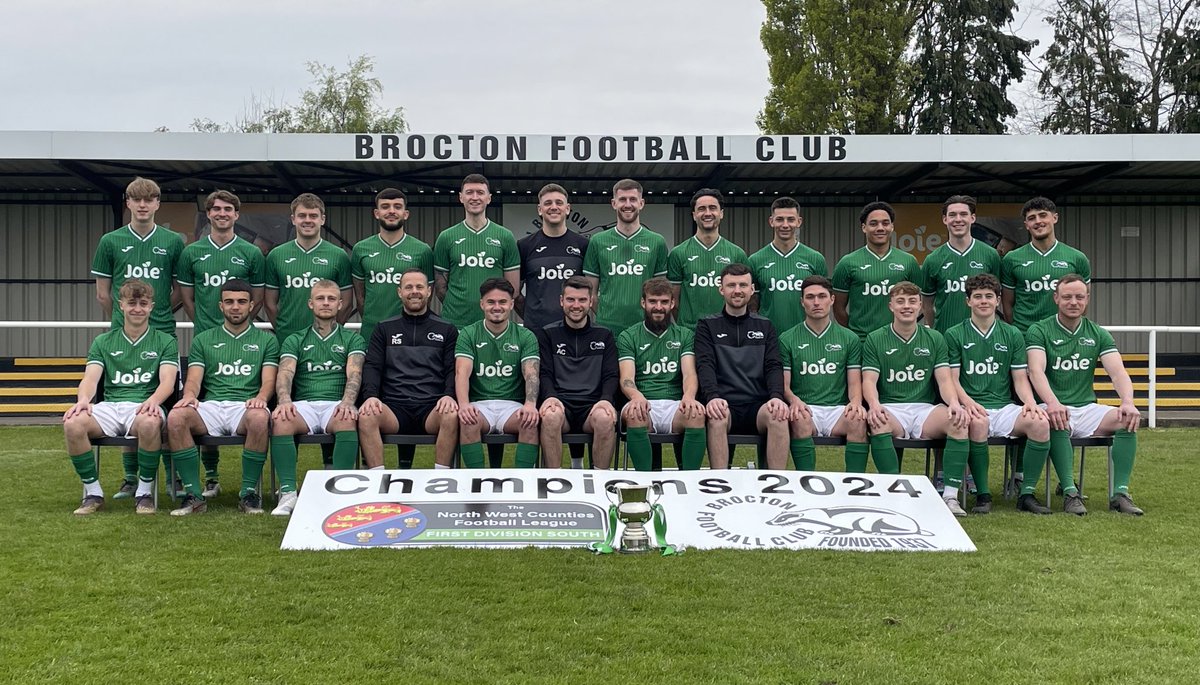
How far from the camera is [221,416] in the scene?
5656 millimetres

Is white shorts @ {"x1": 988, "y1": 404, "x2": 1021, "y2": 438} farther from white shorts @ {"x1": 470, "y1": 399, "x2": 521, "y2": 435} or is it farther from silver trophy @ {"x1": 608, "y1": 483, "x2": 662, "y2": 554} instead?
white shorts @ {"x1": 470, "y1": 399, "x2": 521, "y2": 435}

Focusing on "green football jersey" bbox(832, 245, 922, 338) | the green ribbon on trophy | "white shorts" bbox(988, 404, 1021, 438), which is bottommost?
the green ribbon on trophy

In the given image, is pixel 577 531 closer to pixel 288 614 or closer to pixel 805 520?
pixel 805 520

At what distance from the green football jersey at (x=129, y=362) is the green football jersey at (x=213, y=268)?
0.44 metres

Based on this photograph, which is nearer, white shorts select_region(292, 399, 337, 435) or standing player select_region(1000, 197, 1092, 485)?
white shorts select_region(292, 399, 337, 435)

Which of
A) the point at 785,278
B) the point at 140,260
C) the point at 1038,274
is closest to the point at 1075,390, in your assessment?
the point at 1038,274

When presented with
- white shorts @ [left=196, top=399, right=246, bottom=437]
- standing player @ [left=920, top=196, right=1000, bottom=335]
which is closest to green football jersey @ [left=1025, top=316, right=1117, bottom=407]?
standing player @ [left=920, top=196, right=1000, bottom=335]

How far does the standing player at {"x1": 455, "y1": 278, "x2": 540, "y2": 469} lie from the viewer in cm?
555

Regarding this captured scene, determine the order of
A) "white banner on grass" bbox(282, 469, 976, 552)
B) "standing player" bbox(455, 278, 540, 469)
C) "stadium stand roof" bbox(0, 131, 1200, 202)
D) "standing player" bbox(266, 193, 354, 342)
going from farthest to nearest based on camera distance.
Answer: "stadium stand roof" bbox(0, 131, 1200, 202)
"standing player" bbox(266, 193, 354, 342)
"standing player" bbox(455, 278, 540, 469)
"white banner on grass" bbox(282, 469, 976, 552)

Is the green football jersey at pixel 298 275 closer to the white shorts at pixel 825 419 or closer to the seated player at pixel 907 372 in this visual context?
the white shorts at pixel 825 419

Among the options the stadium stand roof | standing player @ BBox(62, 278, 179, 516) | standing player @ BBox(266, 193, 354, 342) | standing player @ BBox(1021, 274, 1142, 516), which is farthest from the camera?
the stadium stand roof

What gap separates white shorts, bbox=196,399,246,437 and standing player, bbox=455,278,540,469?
1.20 metres

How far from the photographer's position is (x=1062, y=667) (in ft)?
9.68

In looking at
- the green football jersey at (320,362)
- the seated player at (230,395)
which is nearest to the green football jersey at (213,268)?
the seated player at (230,395)
